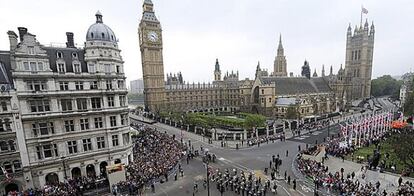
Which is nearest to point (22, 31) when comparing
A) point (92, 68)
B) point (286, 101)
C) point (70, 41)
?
point (70, 41)

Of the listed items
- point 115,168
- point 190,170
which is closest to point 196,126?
point 190,170

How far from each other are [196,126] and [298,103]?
105ft

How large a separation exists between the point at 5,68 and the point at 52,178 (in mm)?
13694

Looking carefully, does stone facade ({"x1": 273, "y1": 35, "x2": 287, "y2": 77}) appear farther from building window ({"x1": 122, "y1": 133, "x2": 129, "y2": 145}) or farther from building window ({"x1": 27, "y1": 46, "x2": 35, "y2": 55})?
building window ({"x1": 27, "y1": 46, "x2": 35, "y2": 55})

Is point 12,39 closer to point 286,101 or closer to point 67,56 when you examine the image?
point 67,56

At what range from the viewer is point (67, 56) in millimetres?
27734

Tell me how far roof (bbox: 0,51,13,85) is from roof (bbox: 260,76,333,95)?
210 ft

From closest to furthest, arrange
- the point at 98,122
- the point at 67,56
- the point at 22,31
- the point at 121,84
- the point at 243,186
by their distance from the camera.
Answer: the point at 243,186 < the point at 22,31 < the point at 67,56 < the point at 98,122 < the point at 121,84

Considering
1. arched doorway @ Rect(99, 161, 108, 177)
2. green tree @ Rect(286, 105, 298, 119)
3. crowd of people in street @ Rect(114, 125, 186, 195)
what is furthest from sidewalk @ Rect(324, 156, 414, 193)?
green tree @ Rect(286, 105, 298, 119)

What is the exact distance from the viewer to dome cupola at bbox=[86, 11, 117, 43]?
27312 mm

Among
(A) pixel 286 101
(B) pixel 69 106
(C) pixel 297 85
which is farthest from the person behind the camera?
(C) pixel 297 85

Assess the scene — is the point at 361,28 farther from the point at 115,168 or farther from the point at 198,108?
the point at 115,168

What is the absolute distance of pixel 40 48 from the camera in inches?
964

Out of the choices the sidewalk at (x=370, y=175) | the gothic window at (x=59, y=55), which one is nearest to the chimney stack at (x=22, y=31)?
the gothic window at (x=59, y=55)
